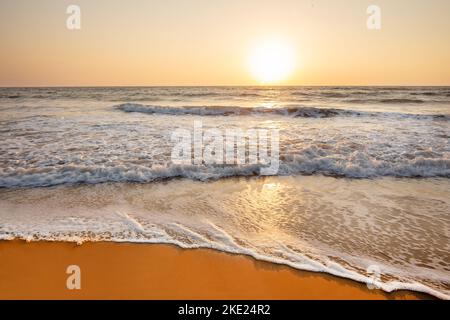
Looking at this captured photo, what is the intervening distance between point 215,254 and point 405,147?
6.46 m

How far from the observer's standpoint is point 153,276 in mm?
2756

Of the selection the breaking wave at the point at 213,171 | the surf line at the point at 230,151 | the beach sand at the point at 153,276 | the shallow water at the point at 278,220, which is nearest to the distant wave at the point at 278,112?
the surf line at the point at 230,151

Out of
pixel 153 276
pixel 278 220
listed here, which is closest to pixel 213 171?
pixel 278 220

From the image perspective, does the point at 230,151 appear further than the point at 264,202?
Yes

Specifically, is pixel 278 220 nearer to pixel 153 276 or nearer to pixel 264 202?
pixel 264 202

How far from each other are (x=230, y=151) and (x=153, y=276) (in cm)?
458

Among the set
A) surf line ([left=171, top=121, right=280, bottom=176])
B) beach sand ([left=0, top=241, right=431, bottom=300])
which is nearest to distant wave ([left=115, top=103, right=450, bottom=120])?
surf line ([left=171, top=121, right=280, bottom=176])

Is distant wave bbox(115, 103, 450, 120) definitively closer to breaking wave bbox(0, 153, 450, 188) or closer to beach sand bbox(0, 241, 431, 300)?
breaking wave bbox(0, 153, 450, 188)

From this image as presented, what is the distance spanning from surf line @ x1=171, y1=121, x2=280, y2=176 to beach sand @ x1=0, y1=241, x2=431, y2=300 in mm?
3021

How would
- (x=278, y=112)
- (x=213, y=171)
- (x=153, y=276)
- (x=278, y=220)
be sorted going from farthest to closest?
(x=278, y=112), (x=213, y=171), (x=278, y=220), (x=153, y=276)

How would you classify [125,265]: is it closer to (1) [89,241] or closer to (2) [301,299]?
(1) [89,241]

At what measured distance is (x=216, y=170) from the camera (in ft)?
19.1

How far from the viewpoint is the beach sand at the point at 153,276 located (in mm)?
2547

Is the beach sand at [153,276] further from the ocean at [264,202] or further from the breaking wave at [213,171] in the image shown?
the breaking wave at [213,171]
